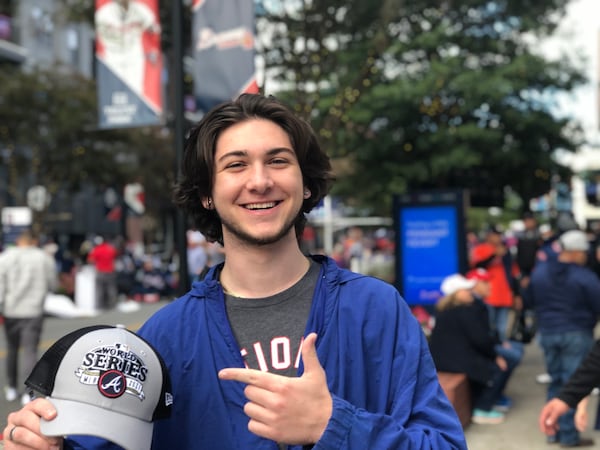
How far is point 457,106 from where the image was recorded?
704 inches

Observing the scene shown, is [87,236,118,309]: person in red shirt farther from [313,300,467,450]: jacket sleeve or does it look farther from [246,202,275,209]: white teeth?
[313,300,467,450]: jacket sleeve

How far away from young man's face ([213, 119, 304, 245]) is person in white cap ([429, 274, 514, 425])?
576 centimetres

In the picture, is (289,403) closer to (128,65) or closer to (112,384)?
(112,384)

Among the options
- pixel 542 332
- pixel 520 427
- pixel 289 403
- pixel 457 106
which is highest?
pixel 457 106

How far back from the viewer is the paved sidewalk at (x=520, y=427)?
22.9ft

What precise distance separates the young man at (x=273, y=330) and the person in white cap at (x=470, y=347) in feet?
18.5

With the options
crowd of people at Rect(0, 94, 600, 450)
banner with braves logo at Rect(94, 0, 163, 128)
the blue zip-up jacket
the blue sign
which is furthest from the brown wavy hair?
the blue sign

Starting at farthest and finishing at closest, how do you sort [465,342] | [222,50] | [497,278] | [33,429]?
[497,278] → [465,342] → [222,50] → [33,429]

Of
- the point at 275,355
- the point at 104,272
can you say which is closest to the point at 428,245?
the point at 275,355

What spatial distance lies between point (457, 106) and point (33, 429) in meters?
17.0


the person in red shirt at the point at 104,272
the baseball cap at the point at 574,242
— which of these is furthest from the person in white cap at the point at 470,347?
the person in red shirt at the point at 104,272

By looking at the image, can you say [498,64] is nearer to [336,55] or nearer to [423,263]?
[336,55]

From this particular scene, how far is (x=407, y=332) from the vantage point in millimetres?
1873

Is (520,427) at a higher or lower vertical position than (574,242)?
lower
